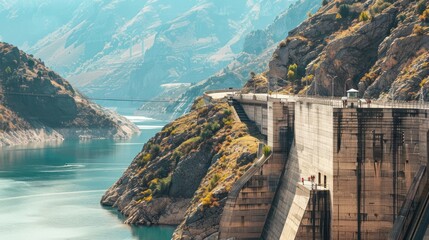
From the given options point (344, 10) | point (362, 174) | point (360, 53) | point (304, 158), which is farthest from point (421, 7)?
point (362, 174)

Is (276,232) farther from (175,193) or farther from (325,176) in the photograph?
(175,193)

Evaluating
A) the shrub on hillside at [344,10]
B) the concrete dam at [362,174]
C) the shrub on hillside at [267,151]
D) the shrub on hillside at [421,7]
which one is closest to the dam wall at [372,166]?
the concrete dam at [362,174]

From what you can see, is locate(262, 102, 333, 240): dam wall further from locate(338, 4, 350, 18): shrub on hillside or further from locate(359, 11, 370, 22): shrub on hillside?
locate(338, 4, 350, 18): shrub on hillside

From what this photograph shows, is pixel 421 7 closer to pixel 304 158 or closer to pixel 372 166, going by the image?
pixel 304 158

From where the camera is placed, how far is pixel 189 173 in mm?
148375

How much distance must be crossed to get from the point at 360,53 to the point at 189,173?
31.3 metres

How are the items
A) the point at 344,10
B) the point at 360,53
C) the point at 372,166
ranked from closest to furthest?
the point at 372,166 → the point at 360,53 → the point at 344,10

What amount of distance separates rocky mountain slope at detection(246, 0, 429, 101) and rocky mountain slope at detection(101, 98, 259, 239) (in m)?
14.9

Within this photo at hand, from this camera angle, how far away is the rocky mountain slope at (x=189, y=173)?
126 meters

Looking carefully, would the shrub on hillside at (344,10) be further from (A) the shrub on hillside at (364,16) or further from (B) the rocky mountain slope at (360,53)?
(A) the shrub on hillside at (364,16)

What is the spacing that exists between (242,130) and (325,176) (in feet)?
215

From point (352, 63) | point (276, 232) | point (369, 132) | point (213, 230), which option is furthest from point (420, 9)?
point (369, 132)

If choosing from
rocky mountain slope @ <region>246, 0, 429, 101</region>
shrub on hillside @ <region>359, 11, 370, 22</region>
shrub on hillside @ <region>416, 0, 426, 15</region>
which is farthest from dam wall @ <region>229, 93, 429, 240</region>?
shrub on hillside @ <region>359, 11, 370, 22</region>

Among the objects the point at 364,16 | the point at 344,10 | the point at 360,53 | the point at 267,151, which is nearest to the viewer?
the point at 267,151
